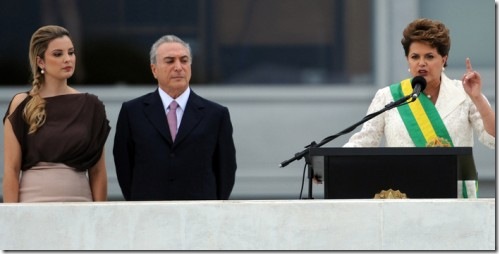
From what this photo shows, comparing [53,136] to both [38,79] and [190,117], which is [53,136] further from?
[190,117]

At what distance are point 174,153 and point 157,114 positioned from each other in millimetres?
200

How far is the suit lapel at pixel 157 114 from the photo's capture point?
19.9 feet

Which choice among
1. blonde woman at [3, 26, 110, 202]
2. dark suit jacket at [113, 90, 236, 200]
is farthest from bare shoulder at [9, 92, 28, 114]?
dark suit jacket at [113, 90, 236, 200]

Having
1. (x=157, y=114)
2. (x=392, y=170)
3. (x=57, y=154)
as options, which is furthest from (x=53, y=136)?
(x=392, y=170)

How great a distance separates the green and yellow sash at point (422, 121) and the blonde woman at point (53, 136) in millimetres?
1266

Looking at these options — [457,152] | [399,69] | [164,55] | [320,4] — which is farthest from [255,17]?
[457,152]

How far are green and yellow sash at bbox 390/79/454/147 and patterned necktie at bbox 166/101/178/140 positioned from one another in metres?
0.95

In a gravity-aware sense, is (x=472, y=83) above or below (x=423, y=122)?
A: above

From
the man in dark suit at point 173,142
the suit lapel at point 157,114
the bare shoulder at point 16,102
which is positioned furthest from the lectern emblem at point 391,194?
the bare shoulder at point 16,102

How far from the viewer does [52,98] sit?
598cm

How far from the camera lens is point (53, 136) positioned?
5.84 metres

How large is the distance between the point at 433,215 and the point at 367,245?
10.6 inches

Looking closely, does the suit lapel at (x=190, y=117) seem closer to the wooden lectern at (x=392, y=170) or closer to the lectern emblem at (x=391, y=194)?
the wooden lectern at (x=392, y=170)

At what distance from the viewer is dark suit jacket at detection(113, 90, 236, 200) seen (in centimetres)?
602
